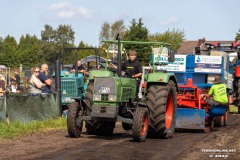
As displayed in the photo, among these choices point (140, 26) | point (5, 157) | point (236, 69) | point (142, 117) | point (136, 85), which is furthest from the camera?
point (140, 26)

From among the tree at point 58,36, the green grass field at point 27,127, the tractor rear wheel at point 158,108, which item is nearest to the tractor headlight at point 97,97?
the tractor rear wheel at point 158,108

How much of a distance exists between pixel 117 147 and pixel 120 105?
5.28 ft

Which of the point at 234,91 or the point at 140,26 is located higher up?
the point at 140,26

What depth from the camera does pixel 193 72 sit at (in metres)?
18.6

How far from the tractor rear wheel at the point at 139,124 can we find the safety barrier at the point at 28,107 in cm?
437

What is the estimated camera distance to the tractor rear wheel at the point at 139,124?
1183cm

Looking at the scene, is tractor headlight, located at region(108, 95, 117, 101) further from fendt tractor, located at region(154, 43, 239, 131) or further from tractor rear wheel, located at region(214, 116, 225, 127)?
tractor rear wheel, located at region(214, 116, 225, 127)

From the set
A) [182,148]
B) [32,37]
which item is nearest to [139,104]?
[182,148]

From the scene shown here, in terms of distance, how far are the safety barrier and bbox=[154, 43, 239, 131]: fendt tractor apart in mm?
3997

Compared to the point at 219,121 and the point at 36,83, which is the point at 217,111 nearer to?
the point at 219,121

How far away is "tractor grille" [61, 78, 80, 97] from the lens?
18.9 m

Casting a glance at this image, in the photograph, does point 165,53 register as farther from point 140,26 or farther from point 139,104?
point 140,26

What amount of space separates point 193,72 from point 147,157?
931 centimetres

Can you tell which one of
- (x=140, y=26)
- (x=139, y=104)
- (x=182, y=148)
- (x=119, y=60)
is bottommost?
(x=182, y=148)
